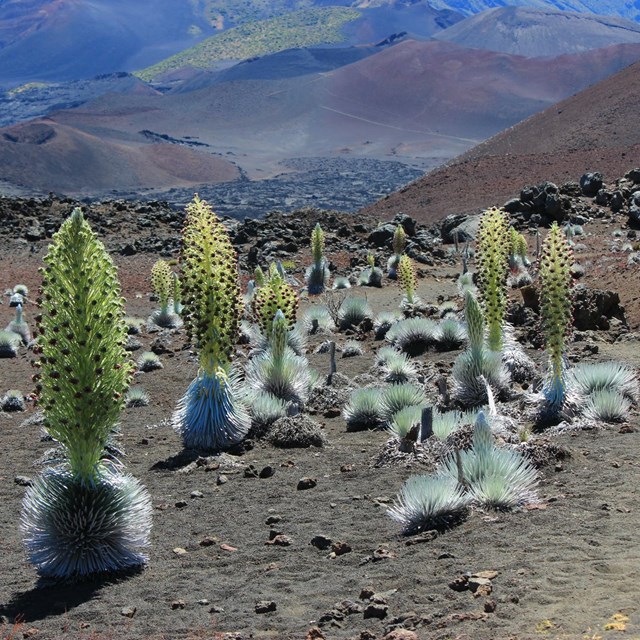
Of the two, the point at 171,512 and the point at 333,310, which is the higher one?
the point at 333,310

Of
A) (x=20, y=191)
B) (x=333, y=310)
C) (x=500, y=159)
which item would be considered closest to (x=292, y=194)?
(x=20, y=191)

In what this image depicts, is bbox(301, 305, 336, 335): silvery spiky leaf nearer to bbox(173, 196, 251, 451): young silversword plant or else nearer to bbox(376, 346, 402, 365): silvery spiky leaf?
bbox(376, 346, 402, 365): silvery spiky leaf

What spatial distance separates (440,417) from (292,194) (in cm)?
6494

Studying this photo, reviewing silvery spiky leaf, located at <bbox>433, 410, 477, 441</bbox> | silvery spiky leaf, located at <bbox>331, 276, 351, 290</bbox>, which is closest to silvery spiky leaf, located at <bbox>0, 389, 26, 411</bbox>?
silvery spiky leaf, located at <bbox>433, 410, 477, 441</bbox>

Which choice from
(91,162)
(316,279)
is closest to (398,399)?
(316,279)

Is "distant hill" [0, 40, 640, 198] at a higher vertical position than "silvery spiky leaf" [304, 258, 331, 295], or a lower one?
higher

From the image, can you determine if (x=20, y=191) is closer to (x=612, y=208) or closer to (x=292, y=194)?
(x=292, y=194)

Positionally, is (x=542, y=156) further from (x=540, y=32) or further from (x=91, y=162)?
(x=540, y=32)

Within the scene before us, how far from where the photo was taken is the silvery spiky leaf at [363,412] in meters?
8.13

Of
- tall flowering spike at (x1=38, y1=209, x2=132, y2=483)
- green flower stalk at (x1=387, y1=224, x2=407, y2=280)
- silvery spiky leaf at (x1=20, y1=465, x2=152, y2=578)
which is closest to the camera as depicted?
tall flowering spike at (x1=38, y1=209, x2=132, y2=483)

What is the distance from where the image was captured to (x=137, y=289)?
20906 mm

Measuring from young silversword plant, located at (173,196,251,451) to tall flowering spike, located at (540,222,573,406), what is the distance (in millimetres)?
2169

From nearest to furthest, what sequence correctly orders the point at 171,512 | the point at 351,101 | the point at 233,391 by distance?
1. the point at 171,512
2. the point at 233,391
3. the point at 351,101

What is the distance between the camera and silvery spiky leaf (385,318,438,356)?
11.6 metres
